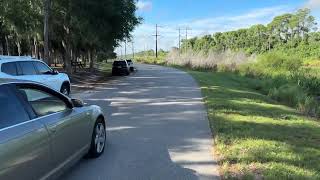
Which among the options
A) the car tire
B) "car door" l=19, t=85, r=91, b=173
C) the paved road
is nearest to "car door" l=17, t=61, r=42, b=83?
the car tire

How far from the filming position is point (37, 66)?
15.7 m

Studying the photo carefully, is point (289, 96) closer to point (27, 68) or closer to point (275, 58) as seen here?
point (27, 68)

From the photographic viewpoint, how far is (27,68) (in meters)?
15.0

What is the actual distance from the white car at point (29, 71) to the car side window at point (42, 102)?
665cm

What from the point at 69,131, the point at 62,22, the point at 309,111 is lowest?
the point at 309,111

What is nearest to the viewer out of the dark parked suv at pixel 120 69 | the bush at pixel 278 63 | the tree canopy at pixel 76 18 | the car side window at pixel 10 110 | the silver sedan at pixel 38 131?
the silver sedan at pixel 38 131

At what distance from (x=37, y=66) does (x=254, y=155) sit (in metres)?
9.86

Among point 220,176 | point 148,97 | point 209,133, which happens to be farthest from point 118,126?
point 148,97

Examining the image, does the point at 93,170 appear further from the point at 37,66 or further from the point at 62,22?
the point at 62,22

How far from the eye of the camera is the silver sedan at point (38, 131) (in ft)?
16.1

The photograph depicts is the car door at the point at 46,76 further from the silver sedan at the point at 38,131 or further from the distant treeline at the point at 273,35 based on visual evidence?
the distant treeline at the point at 273,35

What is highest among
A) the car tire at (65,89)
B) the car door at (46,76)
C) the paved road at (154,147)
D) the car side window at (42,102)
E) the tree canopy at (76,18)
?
the tree canopy at (76,18)

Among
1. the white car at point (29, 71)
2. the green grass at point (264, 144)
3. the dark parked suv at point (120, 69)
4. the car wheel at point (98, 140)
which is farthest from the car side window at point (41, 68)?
the dark parked suv at point (120, 69)

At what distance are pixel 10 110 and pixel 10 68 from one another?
9.18m
